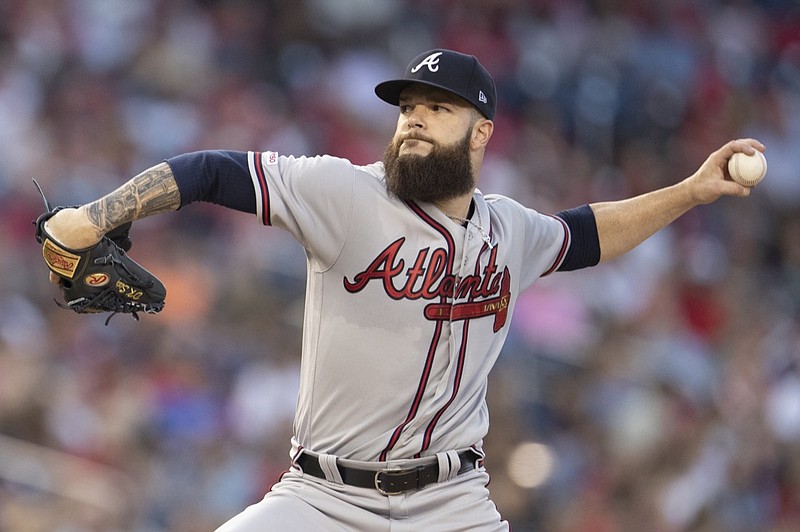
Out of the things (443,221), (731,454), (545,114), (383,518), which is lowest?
(383,518)

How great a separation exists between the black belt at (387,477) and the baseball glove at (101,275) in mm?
686

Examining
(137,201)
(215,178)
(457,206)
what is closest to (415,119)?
(457,206)

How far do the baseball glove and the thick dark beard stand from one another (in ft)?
2.52

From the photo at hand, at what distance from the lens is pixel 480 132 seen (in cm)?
395

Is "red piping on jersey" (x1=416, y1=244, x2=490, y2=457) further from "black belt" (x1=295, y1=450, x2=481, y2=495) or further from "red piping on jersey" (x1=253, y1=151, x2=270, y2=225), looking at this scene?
"red piping on jersey" (x1=253, y1=151, x2=270, y2=225)

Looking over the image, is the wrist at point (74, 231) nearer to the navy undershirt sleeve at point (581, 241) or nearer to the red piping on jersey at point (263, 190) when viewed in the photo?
the red piping on jersey at point (263, 190)

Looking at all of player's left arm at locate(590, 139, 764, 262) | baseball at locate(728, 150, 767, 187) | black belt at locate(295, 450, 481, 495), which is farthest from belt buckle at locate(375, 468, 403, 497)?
baseball at locate(728, 150, 767, 187)

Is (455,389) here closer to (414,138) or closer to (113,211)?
(414,138)

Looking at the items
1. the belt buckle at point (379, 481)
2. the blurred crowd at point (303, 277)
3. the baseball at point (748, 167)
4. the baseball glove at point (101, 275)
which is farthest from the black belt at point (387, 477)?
the blurred crowd at point (303, 277)

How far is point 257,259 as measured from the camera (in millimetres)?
7027

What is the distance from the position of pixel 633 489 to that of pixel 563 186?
2285 millimetres

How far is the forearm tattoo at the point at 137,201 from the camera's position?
3.37 metres

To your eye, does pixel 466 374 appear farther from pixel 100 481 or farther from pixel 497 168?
pixel 497 168

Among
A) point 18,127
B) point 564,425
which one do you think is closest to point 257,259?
point 18,127
